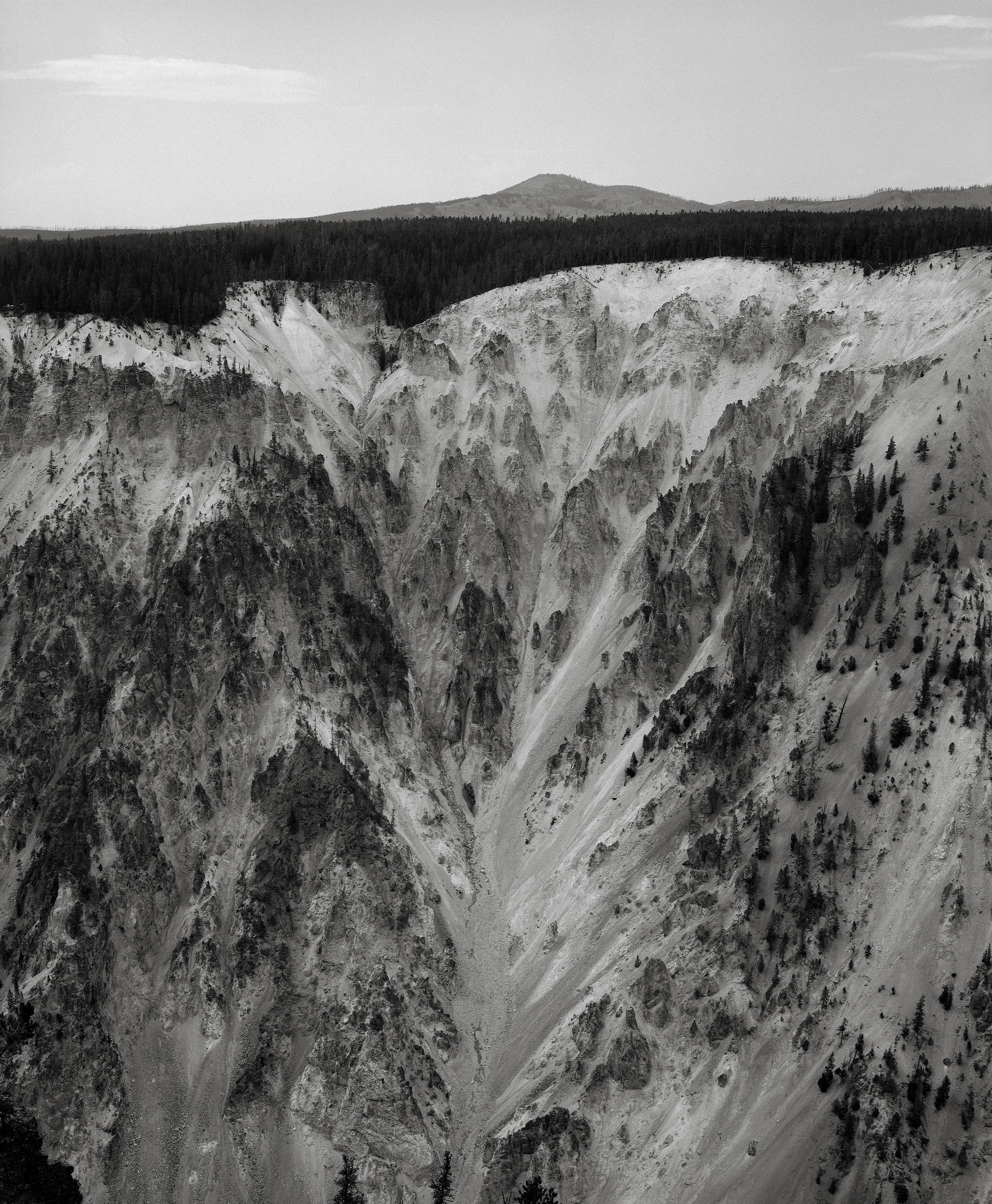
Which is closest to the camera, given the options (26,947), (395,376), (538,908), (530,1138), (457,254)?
(530,1138)

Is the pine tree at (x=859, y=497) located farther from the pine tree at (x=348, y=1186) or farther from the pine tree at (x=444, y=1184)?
the pine tree at (x=348, y=1186)

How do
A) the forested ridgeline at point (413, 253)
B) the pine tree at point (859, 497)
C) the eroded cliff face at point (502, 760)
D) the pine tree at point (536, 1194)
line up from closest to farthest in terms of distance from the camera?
the pine tree at point (536, 1194)
the eroded cliff face at point (502, 760)
the pine tree at point (859, 497)
the forested ridgeline at point (413, 253)

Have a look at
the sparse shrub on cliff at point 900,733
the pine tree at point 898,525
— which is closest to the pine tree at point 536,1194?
the sparse shrub on cliff at point 900,733

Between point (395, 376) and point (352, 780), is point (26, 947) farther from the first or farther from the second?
Answer: point (395, 376)

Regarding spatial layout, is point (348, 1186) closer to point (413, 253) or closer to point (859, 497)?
point (859, 497)

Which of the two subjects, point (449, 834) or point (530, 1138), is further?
point (449, 834)

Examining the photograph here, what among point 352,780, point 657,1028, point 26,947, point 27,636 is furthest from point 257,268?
point 657,1028

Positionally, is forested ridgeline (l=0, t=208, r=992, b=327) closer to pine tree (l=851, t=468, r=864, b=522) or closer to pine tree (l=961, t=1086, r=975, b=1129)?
pine tree (l=851, t=468, r=864, b=522)
